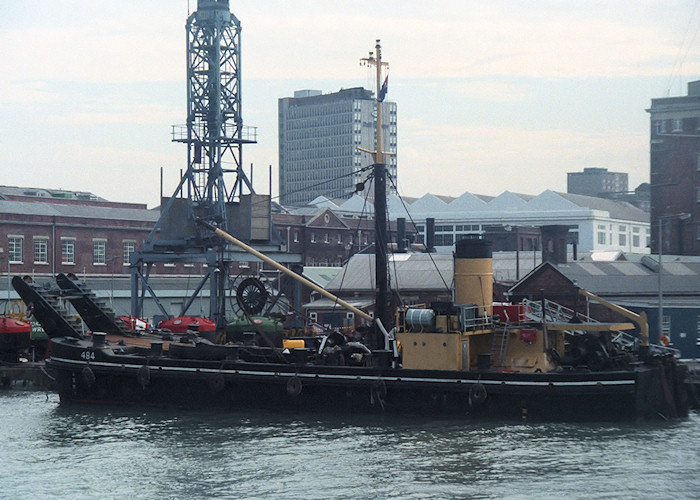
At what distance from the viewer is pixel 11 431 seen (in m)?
31.5

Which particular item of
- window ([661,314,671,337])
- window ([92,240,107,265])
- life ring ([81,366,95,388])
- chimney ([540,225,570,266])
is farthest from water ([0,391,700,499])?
window ([92,240,107,265])

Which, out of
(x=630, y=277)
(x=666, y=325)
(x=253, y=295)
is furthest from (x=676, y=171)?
(x=253, y=295)

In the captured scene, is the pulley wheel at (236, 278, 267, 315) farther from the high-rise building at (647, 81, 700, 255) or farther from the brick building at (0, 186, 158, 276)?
the high-rise building at (647, 81, 700, 255)

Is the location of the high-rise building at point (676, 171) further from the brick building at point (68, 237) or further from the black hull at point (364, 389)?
the black hull at point (364, 389)

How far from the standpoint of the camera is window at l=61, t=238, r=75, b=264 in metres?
75.1

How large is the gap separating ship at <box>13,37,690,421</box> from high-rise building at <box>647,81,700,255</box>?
157 feet

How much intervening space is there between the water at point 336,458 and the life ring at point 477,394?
752 millimetres

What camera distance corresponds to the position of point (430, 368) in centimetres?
3166

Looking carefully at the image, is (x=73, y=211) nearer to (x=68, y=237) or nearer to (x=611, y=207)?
(x=68, y=237)

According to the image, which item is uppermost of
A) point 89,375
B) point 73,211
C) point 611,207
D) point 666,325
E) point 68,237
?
point 611,207

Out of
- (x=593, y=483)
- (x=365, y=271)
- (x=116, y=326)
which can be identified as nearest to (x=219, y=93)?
(x=365, y=271)

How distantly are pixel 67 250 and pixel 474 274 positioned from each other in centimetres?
4865

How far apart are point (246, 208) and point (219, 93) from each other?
6.35 metres

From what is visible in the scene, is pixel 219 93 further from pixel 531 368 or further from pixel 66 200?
pixel 66 200
